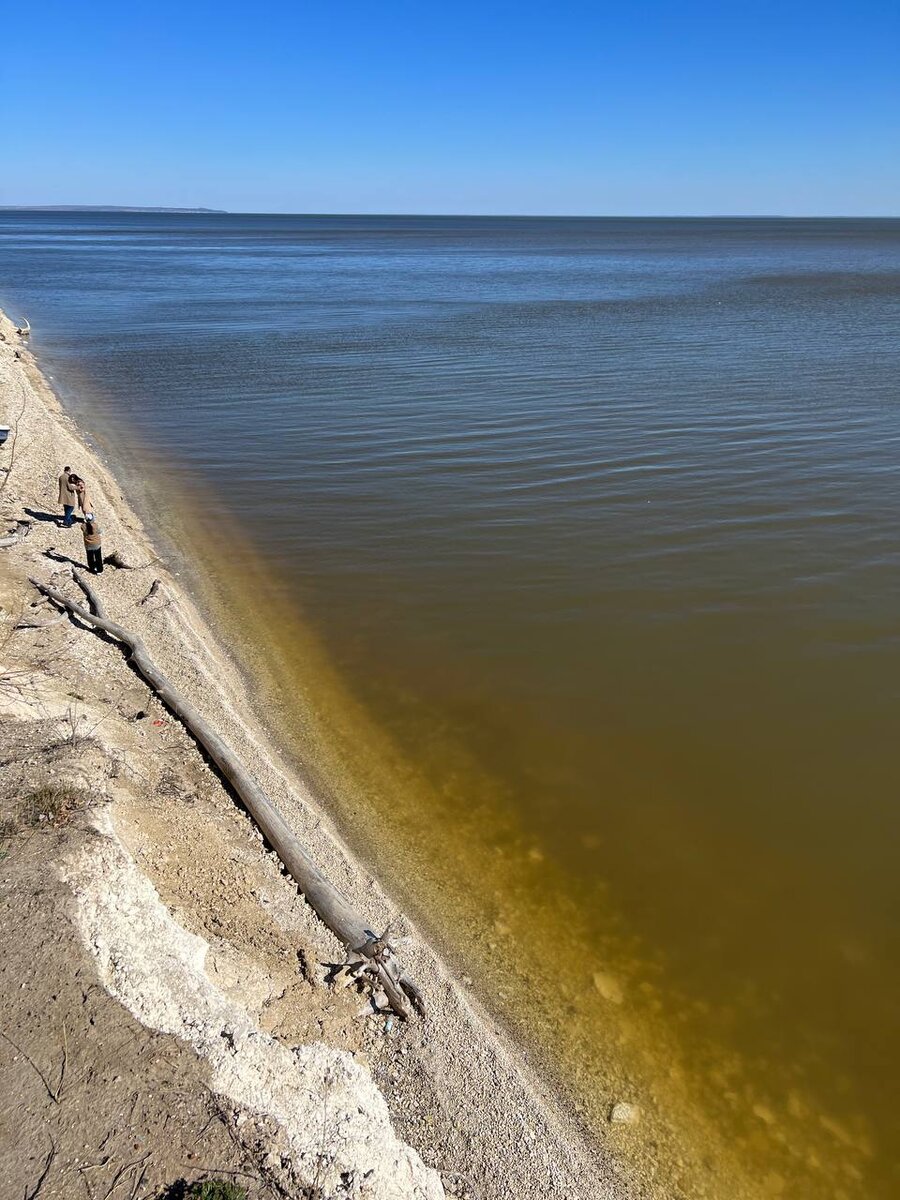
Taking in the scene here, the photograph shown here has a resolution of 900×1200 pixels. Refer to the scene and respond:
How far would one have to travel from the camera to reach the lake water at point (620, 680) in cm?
783

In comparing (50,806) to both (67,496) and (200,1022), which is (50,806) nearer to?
(200,1022)

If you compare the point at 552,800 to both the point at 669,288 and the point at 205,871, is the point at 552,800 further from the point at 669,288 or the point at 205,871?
the point at 669,288

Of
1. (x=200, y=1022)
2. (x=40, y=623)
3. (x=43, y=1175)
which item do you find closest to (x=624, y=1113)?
(x=200, y=1022)

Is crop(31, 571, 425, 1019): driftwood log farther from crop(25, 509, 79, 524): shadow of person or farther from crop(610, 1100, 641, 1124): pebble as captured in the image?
crop(25, 509, 79, 524): shadow of person

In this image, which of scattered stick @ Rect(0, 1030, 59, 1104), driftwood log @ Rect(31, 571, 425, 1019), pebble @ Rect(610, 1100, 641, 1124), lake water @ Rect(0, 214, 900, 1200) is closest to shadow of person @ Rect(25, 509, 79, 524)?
lake water @ Rect(0, 214, 900, 1200)

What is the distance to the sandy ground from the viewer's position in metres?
5.91

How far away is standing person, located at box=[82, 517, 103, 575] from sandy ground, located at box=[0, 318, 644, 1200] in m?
4.51

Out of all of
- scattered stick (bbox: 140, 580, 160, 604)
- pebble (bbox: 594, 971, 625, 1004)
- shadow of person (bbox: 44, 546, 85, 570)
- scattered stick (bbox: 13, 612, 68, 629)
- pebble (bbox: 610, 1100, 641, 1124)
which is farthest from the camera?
shadow of person (bbox: 44, 546, 85, 570)

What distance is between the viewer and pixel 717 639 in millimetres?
13766

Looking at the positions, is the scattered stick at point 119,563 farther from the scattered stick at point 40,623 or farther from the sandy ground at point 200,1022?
the sandy ground at point 200,1022

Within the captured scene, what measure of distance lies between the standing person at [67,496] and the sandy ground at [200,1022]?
6671 millimetres

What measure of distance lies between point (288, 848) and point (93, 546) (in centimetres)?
806

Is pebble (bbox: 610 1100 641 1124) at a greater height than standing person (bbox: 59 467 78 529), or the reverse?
standing person (bbox: 59 467 78 529)

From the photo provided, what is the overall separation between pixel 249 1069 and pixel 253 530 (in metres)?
13.5
